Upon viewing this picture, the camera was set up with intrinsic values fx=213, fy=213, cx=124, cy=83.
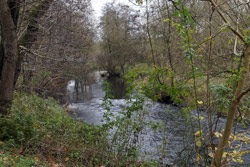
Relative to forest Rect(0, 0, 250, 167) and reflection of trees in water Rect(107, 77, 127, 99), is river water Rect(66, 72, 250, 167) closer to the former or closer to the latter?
forest Rect(0, 0, 250, 167)

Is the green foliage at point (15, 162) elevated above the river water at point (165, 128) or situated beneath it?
elevated above

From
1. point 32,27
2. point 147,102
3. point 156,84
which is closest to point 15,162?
point 156,84

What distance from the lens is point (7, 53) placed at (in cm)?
500

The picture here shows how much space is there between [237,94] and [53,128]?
455cm

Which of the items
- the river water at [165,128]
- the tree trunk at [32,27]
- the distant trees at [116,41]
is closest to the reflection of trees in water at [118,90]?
the river water at [165,128]

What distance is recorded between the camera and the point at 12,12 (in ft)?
17.3

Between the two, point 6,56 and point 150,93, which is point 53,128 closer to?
point 6,56

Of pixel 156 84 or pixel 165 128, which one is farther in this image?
pixel 165 128

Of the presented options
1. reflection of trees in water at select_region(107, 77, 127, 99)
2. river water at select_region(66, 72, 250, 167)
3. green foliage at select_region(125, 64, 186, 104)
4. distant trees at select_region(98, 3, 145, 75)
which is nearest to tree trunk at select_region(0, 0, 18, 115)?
green foliage at select_region(125, 64, 186, 104)

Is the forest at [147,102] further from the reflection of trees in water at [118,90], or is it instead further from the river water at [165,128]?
the reflection of trees in water at [118,90]

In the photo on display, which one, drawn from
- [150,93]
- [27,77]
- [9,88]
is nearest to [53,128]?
[9,88]

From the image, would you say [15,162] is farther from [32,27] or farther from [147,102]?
[32,27]

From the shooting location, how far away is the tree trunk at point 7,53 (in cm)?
490

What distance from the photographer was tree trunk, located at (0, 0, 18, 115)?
16.1ft
